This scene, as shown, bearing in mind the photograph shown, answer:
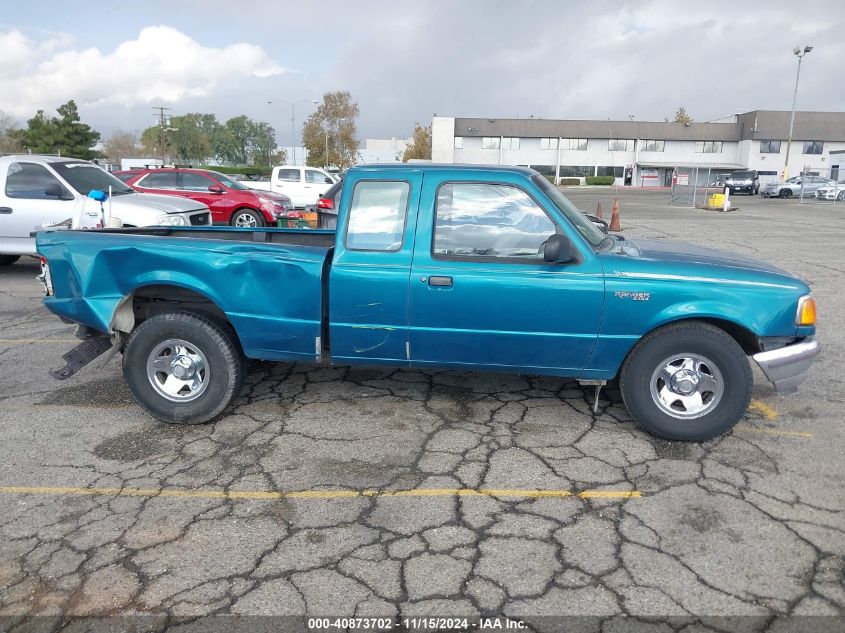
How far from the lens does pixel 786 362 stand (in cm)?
415

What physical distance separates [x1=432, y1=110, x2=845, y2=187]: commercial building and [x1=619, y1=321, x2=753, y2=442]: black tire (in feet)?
220

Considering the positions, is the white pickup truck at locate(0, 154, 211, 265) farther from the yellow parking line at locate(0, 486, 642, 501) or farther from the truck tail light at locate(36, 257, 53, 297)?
the yellow parking line at locate(0, 486, 642, 501)

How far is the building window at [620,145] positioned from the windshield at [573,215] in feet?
237

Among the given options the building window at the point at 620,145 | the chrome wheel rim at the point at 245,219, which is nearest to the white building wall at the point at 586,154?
the building window at the point at 620,145

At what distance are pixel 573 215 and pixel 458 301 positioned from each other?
1111mm

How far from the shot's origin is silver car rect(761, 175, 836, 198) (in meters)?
40.6

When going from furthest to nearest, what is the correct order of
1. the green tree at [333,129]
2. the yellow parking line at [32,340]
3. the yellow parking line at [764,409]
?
the green tree at [333,129] < the yellow parking line at [32,340] < the yellow parking line at [764,409]

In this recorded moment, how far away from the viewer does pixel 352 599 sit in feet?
9.19

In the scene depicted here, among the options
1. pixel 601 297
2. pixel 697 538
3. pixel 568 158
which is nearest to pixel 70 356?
pixel 601 297

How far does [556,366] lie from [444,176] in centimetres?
153

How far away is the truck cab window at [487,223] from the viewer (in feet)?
13.9

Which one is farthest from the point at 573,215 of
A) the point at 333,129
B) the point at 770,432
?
the point at 333,129

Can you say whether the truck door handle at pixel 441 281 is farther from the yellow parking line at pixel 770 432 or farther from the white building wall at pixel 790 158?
the white building wall at pixel 790 158

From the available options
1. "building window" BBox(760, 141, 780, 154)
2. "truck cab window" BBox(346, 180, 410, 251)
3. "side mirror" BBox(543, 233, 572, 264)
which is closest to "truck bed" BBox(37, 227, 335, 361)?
"truck cab window" BBox(346, 180, 410, 251)
